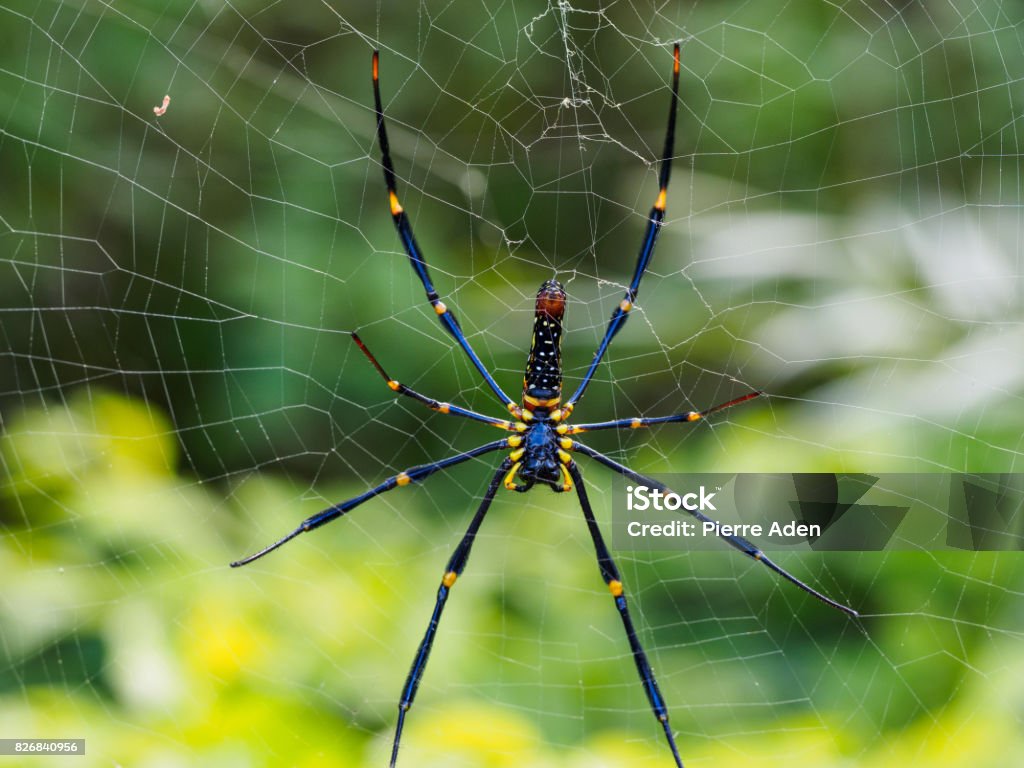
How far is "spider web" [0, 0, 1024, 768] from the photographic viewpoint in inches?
118

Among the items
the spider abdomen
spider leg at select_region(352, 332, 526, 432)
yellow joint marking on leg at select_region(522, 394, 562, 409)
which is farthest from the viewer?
yellow joint marking on leg at select_region(522, 394, 562, 409)

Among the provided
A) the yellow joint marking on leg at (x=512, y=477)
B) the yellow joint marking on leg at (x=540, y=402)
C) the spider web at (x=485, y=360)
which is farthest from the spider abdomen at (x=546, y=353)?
the spider web at (x=485, y=360)

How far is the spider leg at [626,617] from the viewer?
2.68m

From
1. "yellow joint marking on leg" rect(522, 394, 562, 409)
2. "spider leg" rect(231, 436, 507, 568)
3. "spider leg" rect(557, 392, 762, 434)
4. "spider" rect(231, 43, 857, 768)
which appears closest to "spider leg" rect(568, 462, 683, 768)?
"spider" rect(231, 43, 857, 768)

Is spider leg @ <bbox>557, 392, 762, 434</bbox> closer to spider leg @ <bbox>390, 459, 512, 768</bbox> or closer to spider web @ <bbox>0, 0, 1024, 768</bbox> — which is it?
spider leg @ <bbox>390, 459, 512, 768</bbox>

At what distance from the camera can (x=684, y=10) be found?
402 centimetres

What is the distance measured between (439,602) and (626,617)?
2.09 feet

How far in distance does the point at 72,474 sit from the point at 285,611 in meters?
1.22

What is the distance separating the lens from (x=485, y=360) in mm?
3904

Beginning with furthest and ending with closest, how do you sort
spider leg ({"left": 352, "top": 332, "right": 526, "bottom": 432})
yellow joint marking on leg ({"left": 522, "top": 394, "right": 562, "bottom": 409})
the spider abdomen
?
yellow joint marking on leg ({"left": 522, "top": 394, "right": 562, "bottom": 409}), spider leg ({"left": 352, "top": 332, "right": 526, "bottom": 432}), the spider abdomen

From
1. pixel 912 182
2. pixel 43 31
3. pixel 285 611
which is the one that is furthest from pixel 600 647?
pixel 43 31

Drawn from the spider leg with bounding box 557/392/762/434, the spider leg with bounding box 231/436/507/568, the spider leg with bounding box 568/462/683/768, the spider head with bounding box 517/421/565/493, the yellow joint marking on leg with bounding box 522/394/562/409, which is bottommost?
the spider leg with bounding box 568/462/683/768

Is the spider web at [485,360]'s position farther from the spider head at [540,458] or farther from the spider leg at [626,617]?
the spider head at [540,458]

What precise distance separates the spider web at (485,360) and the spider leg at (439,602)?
0.31m
